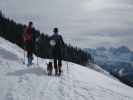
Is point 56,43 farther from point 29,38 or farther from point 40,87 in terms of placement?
point 40,87

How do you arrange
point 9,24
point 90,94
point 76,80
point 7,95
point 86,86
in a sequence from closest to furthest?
1. point 7,95
2. point 90,94
3. point 86,86
4. point 76,80
5. point 9,24

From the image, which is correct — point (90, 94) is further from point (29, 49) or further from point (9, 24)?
point (9, 24)

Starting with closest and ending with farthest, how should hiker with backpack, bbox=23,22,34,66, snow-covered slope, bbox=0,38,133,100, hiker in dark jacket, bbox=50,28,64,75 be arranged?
1. snow-covered slope, bbox=0,38,133,100
2. hiker in dark jacket, bbox=50,28,64,75
3. hiker with backpack, bbox=23,22,34,66

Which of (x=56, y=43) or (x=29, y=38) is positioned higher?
(x=29, y=38)

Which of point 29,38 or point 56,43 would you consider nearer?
point 56,43

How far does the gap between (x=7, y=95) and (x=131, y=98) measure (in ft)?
24.8

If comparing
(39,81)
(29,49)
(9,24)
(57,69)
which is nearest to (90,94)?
(39,81)

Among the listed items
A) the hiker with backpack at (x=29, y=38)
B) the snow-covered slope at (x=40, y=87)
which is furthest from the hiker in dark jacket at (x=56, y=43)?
the hiker with backpack at (x=29, y=38)

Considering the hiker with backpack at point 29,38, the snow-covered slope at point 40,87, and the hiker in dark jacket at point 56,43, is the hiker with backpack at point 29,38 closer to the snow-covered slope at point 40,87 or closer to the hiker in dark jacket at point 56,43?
the snow-covered slope at point 40,87

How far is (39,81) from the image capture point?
18734mm

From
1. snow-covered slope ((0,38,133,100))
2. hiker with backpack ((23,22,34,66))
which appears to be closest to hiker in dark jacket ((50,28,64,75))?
snow-covered slope ((0,38,133,100))

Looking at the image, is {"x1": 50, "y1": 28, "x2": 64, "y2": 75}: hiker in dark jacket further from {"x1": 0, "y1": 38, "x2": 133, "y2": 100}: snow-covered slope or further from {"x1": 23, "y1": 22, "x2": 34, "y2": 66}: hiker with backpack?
{"x1": 23, "y1": 22, "x2": 34, "y2": 66}: hiker with backpack

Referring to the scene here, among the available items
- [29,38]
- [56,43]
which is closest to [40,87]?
[56,43]

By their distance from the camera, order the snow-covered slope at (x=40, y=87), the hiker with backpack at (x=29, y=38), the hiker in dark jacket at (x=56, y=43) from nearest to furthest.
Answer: the snow-covered slope at (x=40, y=87) → the hiker in dark jacket at (x=56, y=43) → the hiker with backpack at (x=29, y=38)
